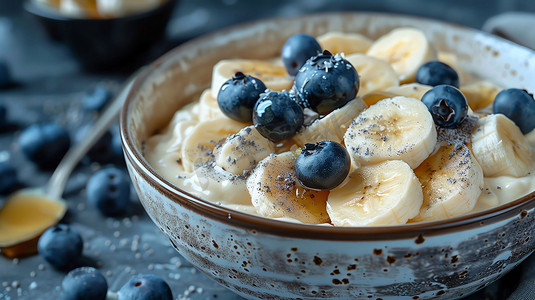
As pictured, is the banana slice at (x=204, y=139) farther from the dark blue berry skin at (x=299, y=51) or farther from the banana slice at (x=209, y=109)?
the dark blue berry skin at (x=299, y=51)

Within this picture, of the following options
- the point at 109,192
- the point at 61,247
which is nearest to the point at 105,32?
the point at 109,192

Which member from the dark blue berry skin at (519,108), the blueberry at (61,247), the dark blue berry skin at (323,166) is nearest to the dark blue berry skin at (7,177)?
the blueberry at (61,247)

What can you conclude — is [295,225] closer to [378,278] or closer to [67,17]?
[378,278]

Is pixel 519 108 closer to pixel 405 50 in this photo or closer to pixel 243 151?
pixel 405 50

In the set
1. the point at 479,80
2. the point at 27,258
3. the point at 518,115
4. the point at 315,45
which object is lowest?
the point at 27,258

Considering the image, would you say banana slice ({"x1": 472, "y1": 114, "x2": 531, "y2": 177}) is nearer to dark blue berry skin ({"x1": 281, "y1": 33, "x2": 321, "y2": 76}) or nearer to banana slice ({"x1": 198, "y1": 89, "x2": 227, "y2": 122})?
dark blue berry skin ({"x1": 281, "y1": 33, "x2": 321, "y2": 76})

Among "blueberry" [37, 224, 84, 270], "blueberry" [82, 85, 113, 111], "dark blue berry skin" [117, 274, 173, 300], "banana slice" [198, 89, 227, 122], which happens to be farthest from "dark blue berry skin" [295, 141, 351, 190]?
"blueberry" [82, 85, 113, 111]

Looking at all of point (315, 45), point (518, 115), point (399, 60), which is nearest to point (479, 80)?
point (399, 60)
